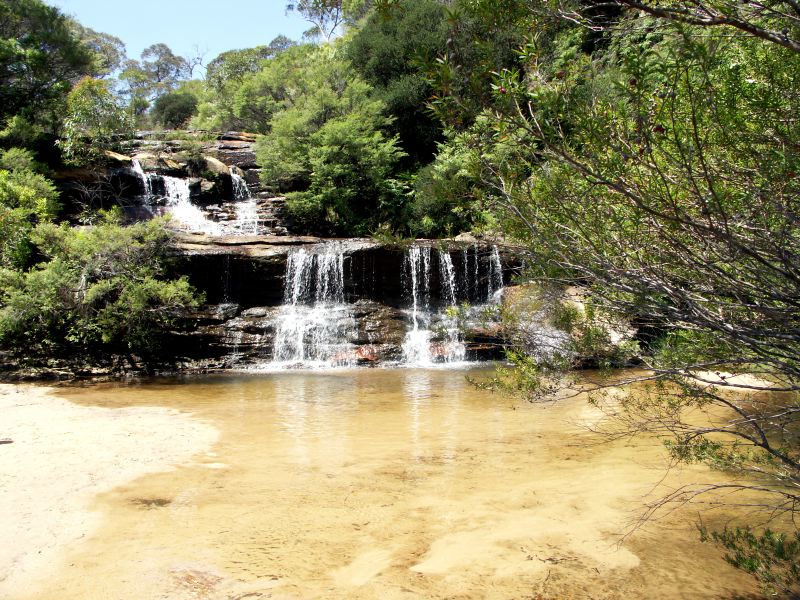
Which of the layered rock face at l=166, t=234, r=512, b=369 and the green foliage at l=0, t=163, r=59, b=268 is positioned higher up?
the green foliage at l=0, t=163, r=59, b=268

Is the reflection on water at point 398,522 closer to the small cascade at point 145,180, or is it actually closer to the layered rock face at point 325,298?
the layered rock face at point 325,298

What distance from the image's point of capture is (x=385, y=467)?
6.05 meters

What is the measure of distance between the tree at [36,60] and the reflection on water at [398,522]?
1976 centimetres

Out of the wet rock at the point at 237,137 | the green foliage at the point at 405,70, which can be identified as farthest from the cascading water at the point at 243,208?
the green foliage at the point at 405,70

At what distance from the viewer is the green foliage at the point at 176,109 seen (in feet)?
137

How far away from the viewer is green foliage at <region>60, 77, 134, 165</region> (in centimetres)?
1983

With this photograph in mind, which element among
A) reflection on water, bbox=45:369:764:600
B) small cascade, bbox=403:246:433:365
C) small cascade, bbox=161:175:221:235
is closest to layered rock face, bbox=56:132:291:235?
small cascade, bbox=161:175:221:235

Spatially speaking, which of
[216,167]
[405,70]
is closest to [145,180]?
[216,167]

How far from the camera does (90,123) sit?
2067 centimetres

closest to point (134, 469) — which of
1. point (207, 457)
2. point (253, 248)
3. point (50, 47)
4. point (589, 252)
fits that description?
point (207, 457)

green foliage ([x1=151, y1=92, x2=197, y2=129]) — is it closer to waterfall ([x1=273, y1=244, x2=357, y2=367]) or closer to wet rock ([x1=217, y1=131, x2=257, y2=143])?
wet rock ([x1=217, y1=131, x2=257, y2=143])

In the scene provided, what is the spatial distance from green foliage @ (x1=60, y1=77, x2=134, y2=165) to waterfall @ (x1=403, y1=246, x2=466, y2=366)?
39.8ft

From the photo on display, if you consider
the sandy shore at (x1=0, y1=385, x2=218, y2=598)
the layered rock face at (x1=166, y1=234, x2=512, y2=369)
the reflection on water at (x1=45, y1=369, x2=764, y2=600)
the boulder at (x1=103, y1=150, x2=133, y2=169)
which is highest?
the boulder at (x1=103, y1=150, x2=133, y2=169)

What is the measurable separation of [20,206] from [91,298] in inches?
180
